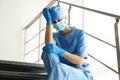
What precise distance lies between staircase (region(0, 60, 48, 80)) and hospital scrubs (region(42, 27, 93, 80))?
23cm

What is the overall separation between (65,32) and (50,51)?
32 cm

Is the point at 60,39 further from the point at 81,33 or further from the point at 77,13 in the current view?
the point at 77,13

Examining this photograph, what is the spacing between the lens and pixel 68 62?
1267mm

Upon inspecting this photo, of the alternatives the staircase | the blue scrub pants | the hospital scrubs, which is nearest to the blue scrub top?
the hospital scrubs

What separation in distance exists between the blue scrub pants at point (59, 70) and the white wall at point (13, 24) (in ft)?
6.87

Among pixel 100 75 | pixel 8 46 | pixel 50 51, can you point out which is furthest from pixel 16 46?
pixel 50 51

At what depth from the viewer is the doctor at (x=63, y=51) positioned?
1.10m

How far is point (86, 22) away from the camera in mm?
3398

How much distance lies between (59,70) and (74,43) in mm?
303

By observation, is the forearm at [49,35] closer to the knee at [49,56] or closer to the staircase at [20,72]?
the knee at [49,56]

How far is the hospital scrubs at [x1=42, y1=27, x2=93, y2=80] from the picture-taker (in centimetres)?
108

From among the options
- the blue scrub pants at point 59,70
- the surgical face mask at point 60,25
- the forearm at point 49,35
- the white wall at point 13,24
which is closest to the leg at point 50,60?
the blue scrub pants at point 59,70

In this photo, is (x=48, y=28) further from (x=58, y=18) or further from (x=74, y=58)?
(x=74, y=58)

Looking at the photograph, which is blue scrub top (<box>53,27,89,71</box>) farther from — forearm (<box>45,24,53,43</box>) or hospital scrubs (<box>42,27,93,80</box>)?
forearm (<box>45,24,53,43</box>)
